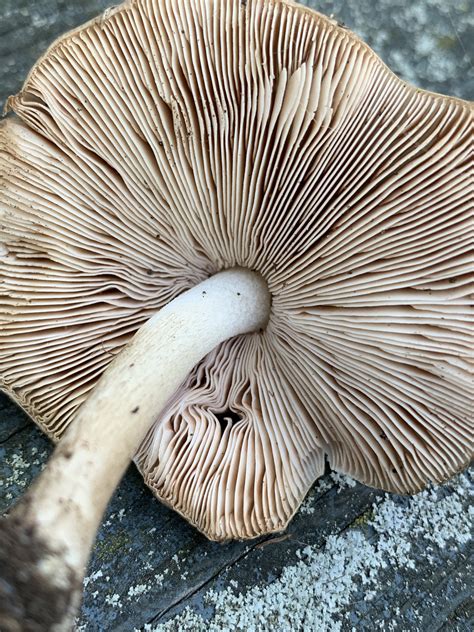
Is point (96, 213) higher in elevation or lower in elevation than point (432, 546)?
higher

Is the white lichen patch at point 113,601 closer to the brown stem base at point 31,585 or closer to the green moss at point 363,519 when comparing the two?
the brown stem base at point 31,585

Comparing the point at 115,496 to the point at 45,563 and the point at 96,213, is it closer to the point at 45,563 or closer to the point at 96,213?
the point at 45,563

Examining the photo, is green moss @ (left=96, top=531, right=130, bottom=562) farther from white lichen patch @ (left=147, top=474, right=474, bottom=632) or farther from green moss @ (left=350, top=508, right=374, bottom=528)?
green moss @ (left=350, top=508, right=374, bottom=528)

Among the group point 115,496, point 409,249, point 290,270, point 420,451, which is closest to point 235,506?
point 115,496

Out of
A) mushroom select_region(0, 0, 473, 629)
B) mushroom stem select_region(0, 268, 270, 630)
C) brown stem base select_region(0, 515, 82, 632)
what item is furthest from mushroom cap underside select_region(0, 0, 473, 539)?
brown stem base select_region(0, 515, 82, 632)

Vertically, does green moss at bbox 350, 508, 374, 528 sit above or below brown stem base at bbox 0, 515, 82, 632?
below

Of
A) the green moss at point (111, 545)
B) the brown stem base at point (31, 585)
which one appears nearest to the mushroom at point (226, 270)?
the brown stem base at point (31, 585)

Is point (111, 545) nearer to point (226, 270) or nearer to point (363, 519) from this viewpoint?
point (363, 519)

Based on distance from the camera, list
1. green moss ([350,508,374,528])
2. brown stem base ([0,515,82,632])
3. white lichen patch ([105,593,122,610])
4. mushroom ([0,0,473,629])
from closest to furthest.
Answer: brown stem base ([0,515,82,632])
mushroom ([0,0,473,629])
white lichen patch ([105,593,122,610])
green moss ([350,508,374,528])
